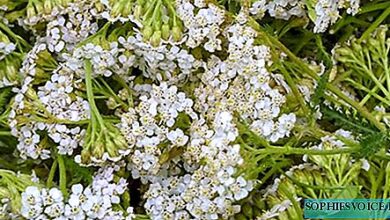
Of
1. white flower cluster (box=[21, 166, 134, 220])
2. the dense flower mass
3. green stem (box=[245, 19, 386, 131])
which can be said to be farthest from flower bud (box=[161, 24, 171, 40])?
white flower cluster (box=[21, 166, 134, 220])

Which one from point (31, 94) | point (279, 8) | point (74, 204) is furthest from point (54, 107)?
point (279, 8)

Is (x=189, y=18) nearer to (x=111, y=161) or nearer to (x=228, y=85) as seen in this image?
(x=228, y=85)

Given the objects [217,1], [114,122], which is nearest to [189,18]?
[217,1]

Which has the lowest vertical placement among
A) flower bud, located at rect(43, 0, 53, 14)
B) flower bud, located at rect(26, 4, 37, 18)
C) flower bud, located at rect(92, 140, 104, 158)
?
flower bud, located at rect(92, 140, 104, 158)

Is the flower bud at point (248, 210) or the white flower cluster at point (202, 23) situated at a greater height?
the white flower cluster at point (202, 23)

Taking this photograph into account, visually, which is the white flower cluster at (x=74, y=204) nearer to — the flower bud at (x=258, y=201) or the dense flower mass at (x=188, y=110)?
the dense flower mass at (x=188, y=110)

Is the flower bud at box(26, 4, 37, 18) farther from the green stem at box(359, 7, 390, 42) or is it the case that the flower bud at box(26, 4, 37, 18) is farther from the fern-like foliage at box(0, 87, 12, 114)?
the green stem at box(359, 7, 390, 42)

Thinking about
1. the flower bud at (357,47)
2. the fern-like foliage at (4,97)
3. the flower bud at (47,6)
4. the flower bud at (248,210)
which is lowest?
the flower bud at (248,210)

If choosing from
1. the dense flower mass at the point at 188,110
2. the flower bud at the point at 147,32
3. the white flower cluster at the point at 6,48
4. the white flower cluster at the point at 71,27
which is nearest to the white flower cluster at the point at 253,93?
A: the dense flower mass at the point at 188,110
